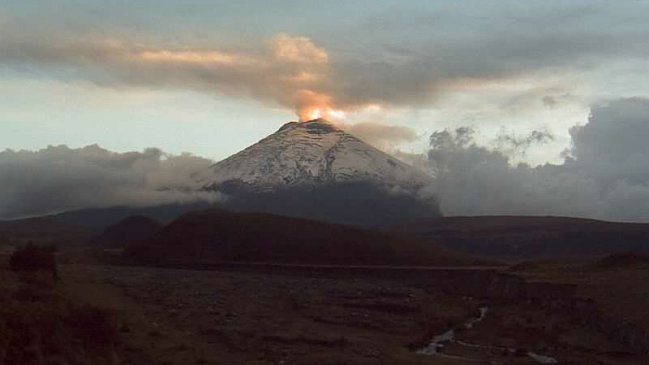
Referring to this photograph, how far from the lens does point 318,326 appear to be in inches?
2053

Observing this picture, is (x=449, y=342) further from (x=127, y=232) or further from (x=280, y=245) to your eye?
(x=127, y=232)

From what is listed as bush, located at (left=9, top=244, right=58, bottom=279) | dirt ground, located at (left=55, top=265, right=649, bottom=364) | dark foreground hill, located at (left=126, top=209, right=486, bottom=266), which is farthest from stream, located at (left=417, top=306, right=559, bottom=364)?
dark foreground hill, located at (left=126, top=209, right=486, bottom=266)

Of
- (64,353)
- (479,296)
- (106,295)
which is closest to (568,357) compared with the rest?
(64,353)

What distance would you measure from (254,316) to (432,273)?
1931 inches

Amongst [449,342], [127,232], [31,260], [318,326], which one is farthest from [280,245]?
[31,260]

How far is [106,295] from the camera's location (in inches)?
2370

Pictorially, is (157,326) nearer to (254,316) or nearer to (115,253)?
(254,316)

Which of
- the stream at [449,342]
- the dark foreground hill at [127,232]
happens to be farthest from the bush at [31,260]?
the dark foreground hill at [127,232]

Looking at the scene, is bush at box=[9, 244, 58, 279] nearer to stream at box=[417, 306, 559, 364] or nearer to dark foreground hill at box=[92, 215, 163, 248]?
stream at box=[417, 306, 559, 364]

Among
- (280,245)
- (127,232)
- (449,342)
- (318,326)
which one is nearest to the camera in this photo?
(449,342)

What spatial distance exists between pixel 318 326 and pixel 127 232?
134270 millimetres

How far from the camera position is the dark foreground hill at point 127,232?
572ft

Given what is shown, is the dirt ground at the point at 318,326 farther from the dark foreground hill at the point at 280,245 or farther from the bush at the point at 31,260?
the dark foreground hill at the point at 280,245

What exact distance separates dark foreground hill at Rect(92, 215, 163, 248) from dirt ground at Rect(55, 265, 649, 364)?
3770 inches
